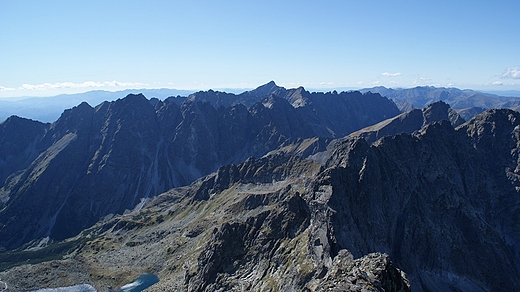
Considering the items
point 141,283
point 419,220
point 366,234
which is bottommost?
point 141,283

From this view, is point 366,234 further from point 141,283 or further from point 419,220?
point 141,283

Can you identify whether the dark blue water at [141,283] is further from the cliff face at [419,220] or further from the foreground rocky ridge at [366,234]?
the cliff face at [419,220]

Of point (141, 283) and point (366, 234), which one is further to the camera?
point (141, 283)

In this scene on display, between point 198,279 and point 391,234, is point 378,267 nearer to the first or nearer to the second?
point 198,279

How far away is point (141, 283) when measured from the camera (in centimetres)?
15688

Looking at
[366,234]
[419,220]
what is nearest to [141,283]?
[366,234]

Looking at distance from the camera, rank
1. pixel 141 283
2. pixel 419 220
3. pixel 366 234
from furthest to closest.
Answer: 1. pixel 141 283
2. pixel 419 220
3. pixel 366 234

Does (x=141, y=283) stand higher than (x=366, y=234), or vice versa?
(x=366, y=234)

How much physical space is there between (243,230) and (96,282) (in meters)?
82.6

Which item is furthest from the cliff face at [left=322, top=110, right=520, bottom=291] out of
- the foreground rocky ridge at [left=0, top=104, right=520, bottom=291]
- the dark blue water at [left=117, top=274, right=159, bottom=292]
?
the dark blue water at [left=117, top=274, right=159, bottom=292]

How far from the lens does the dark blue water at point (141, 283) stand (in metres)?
153

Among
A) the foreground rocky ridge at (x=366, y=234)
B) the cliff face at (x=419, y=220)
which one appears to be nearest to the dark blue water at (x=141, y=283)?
the foreground rocky ridge at (x=366, y=234)

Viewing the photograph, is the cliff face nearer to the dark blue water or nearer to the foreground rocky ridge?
the foreground rocky ridge

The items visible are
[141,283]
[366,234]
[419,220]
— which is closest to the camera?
[366,234]
